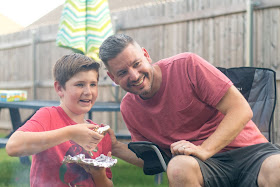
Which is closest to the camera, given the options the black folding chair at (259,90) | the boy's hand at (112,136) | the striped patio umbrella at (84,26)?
the boy's hand at (112,136)

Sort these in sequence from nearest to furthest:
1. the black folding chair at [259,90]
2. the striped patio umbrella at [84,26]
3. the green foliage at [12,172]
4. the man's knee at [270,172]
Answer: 1. the man's knee at [270,172]
2. the black folding chair at [259,90]
3. the green foliage at [12,172]
4. the striped patio umbrella at [84,26]

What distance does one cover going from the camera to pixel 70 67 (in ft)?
5.74

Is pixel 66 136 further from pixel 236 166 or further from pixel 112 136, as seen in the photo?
pixel 236 166

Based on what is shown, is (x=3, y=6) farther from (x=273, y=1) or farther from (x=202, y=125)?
(x=273, y=1)

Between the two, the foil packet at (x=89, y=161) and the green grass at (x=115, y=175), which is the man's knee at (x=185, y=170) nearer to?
the foil packet at (x=89, y=161)

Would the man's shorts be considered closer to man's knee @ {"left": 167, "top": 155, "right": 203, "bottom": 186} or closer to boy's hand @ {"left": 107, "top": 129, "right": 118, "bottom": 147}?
man's knee @ {"left": 167, "top": 155, "right": 203, "bottom": 186}

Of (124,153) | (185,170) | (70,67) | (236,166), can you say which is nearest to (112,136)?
(124,153)

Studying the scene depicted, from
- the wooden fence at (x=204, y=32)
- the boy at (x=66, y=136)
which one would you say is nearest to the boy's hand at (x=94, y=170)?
the boy at (x=66, y=136)

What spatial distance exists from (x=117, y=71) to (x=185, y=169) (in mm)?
563

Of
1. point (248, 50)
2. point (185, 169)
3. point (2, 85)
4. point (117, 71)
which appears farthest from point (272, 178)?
point (2, 85)

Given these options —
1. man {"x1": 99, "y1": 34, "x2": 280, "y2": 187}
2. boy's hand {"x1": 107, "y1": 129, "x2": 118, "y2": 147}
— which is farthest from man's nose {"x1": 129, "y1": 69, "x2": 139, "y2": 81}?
boy's hand {"x1": 107, "y1": 129, "x2": 118, "y2": 147}

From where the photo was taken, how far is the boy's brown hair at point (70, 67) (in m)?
1.75

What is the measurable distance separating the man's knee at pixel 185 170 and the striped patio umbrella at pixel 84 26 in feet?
6.93

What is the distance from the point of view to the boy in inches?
59.7
